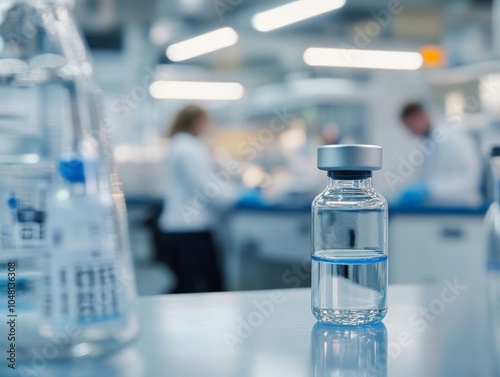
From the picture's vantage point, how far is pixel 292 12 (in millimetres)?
4723

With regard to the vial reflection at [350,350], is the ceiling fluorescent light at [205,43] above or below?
above

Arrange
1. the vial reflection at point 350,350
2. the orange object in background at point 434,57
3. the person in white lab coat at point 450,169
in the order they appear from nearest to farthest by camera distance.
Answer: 1. the vial reflection at point 350,350
2. the person in white lab coat at point 450,169
3. the orange object in background at point 434,57

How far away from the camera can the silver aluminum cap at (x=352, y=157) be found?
21.6 inches

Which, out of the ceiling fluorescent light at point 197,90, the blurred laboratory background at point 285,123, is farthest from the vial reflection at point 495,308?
the ceiling fluorescent light at point 197,90

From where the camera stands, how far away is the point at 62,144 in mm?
530

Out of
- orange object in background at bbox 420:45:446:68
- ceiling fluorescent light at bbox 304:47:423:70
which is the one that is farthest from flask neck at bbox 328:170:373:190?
ceiling fluorescent light at bbox 304:47:423:70

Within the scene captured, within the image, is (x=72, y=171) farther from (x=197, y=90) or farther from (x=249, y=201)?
(x=197, y=90)

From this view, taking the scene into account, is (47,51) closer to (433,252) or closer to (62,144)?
(62,144)

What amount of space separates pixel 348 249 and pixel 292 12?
4307mm

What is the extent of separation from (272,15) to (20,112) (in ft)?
15.1

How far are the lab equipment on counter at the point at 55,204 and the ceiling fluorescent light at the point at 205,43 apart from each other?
5408 millimetres

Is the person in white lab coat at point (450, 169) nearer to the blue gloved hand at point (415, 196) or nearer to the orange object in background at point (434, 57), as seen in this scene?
the blue gloved hand at point (415, 196)

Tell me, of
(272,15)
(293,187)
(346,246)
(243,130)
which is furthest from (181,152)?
(243,130)

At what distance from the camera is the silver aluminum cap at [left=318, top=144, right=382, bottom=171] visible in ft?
1.80
